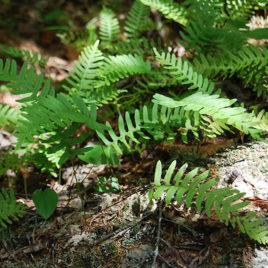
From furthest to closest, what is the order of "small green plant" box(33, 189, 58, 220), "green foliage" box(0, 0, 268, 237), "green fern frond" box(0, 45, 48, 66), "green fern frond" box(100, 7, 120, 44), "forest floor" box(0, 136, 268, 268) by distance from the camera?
1. "green fern frond" box(100, 7, 120, 44)
2. "green fern frond" box(0, 45, 48, 66)
3. "small green plant" box(33, 189, 58, 220)
4. "green foliage" box(0, 0, 268, 237)
5. "forest floor" box(0, 136, 268, 268)

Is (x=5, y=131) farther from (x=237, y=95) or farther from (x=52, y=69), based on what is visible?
(x=237, y=95)

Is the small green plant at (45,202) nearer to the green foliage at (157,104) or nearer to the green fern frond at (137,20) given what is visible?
the green foliage at (157,104)

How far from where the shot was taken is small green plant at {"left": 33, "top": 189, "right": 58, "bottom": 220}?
202 cm

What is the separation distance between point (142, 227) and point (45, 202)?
27.6 inches

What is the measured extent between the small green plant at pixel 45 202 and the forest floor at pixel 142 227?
0.58 feet

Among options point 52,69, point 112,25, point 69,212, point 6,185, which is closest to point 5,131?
point 6,185

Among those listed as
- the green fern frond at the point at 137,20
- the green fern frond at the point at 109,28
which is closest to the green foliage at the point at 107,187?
the green fern frond at the point at 137,20

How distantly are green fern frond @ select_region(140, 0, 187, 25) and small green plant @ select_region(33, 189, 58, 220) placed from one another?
2079mm

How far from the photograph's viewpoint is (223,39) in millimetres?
2719

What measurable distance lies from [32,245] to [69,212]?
1.12 ft

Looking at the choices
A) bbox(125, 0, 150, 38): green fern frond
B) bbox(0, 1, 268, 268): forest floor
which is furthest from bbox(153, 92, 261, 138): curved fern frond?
bbox(125, 0, 150, 38): green fern frond

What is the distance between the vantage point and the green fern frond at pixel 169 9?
298 centimetres

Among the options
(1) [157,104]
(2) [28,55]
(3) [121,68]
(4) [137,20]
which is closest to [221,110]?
(1) [157,104]

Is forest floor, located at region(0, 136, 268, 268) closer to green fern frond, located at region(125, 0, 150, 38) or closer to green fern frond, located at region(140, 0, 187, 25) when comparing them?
green fern frond, located at region(140, 0, 187, 25)
